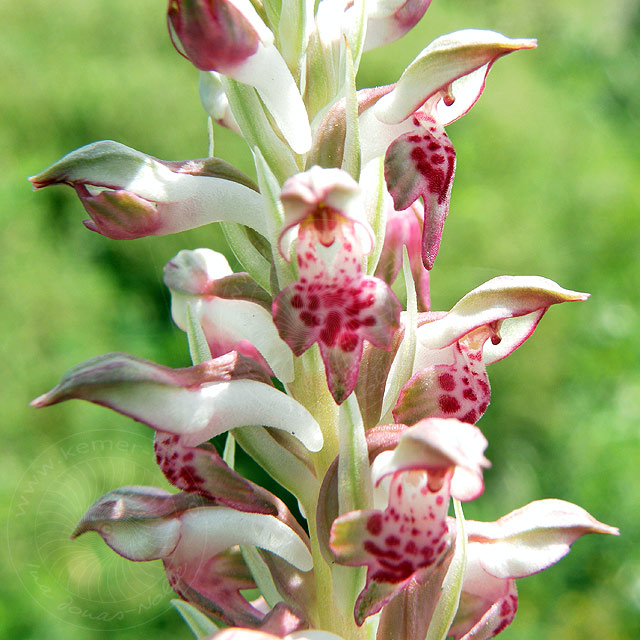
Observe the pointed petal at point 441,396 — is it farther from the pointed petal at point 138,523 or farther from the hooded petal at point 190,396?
the pointed petal at point 138,523

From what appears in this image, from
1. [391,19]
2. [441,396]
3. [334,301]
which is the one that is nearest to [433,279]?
[391,19]

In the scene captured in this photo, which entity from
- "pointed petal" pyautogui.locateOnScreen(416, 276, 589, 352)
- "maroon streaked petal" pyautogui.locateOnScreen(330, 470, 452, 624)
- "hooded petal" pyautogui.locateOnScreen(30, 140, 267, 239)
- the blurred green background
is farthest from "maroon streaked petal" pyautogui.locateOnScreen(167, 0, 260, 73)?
the blurred green background

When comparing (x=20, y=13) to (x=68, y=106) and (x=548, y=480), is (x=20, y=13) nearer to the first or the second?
(x=68, y=106)

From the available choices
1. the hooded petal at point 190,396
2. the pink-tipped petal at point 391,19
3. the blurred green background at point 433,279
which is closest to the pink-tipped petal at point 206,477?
the hooded petal at point 190,396

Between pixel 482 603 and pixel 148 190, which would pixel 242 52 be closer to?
pixel 148 190

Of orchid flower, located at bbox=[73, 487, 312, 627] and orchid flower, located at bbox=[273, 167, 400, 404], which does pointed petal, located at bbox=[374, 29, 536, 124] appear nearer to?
orchid flower, located at bbox=[273, 167, 400, 404]
